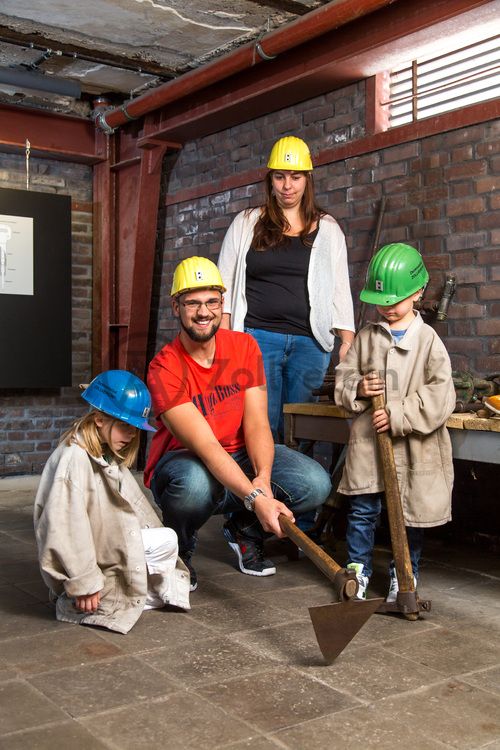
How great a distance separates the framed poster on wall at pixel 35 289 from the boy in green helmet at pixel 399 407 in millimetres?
3890

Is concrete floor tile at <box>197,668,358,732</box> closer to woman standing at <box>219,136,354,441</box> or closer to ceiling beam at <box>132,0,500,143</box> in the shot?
woman standing at <box>219,136,354,441</box>

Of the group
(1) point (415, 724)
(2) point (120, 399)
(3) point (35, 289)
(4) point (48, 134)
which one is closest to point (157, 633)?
(2) point (120, 399)

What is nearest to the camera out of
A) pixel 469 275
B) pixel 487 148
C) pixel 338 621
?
pixel 338 621

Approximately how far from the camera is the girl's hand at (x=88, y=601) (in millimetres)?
2854

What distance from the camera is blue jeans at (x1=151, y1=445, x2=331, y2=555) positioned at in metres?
3.33

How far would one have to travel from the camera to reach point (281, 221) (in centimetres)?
394

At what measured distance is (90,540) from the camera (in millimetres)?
2842

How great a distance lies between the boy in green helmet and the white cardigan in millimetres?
680

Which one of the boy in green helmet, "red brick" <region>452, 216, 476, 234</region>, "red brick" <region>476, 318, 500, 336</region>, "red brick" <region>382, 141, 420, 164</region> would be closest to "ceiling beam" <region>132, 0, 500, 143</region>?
"red brick" <region>382, 141, 420, 164</region>

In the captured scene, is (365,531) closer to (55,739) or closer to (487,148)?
(55,739)

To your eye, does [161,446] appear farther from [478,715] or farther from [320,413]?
[478,715]

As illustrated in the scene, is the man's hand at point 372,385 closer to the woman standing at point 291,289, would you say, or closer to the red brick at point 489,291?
the woman standing at point 291,289

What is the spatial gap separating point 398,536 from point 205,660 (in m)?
0.83

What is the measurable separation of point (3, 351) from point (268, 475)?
3.79m
